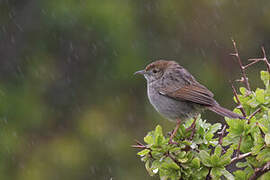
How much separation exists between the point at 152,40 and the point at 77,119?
9.27ft

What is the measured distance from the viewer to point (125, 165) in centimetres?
1356

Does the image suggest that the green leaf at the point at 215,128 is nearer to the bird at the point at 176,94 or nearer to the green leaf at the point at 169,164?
the green leaf at the point at 169,164

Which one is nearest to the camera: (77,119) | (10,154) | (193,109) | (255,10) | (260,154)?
(260,154)

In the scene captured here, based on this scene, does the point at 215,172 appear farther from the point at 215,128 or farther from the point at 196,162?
the point at 215,128

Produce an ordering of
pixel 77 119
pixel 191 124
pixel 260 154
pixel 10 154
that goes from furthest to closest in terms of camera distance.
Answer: pixel 77 119
pixel 10 154
pixel 191 124
pixel 260 154

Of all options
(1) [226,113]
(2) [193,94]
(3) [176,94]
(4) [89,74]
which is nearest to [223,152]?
(1) [226,113]

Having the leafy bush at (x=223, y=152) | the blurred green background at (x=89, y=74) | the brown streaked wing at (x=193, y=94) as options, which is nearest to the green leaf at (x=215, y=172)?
the leafy bush at (x=223, y=152)

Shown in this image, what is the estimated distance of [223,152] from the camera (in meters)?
4.46

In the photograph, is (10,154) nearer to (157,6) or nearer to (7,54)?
(7,54)

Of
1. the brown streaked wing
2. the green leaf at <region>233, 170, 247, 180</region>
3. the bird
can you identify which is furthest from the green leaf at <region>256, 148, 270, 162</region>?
the brown streaked wing

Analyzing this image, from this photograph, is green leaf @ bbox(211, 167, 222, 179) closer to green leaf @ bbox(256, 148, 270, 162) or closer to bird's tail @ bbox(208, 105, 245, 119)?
green leaf @ bbox(256, 148, 270, 162)

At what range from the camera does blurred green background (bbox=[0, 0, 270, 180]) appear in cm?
1300

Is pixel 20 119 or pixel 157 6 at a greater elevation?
pixel 157 6

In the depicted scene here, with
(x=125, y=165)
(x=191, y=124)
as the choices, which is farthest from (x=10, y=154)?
(x=191, y=124)
